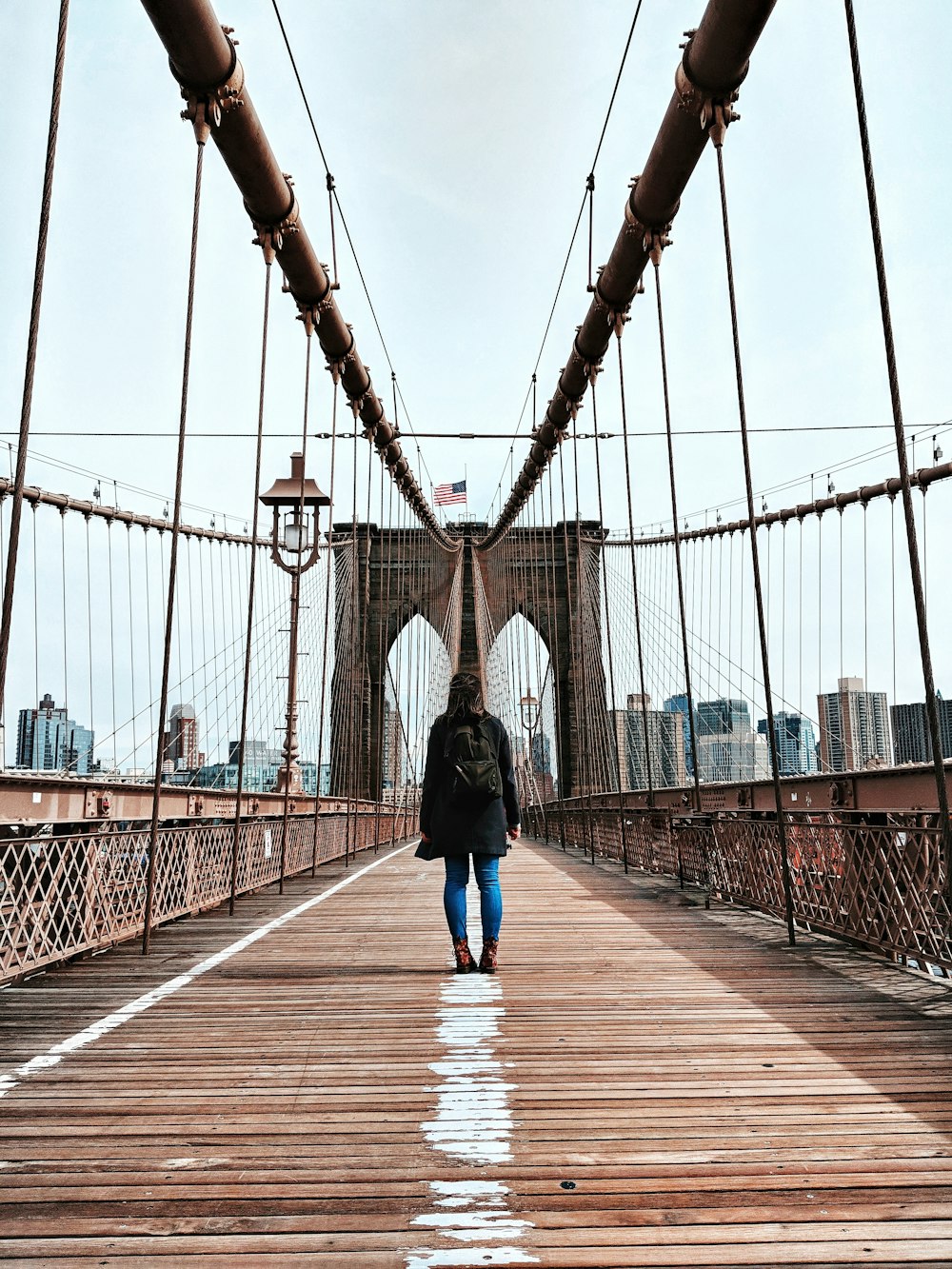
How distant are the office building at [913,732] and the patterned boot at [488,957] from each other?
260 inches

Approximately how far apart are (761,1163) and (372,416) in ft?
38.7

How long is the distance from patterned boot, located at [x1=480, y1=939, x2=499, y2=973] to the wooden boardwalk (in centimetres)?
11

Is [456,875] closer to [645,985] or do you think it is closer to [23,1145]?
[645,985]

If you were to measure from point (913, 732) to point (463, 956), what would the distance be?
8587 mm

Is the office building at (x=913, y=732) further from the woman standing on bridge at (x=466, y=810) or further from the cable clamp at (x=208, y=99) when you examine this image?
the cable clamp at (x=208, y=99)

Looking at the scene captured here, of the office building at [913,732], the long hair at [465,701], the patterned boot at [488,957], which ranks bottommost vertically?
the patterned boot at [488,957]

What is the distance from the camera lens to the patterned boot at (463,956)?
385cm

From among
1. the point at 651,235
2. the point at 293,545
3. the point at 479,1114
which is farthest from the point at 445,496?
the point at 479,1114

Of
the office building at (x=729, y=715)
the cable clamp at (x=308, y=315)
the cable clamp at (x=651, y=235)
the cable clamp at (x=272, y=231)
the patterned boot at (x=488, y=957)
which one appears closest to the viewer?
the patterned boot at (x=488, y=957)

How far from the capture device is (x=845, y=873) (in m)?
4.21

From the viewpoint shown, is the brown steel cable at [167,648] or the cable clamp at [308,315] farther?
the cable clamp at [308,315]

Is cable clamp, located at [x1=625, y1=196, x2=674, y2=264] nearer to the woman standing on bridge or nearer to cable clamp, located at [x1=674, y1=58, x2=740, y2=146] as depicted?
cable clamp, located at [x1=674, y1=58, x2=740, y2=146]

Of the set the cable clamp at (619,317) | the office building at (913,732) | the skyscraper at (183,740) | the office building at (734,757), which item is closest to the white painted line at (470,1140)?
the cable clamp at (619,317)

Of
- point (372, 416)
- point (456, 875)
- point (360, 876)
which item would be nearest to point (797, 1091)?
point (456, 875)
